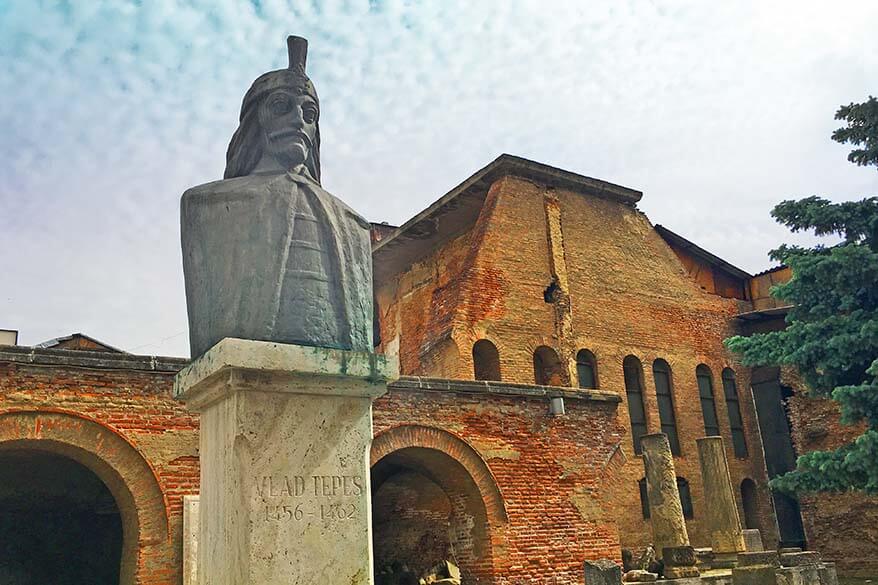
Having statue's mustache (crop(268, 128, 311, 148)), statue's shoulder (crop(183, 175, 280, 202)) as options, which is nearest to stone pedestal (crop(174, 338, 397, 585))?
statue's shoulder (crop(183, 175, 280, 202))

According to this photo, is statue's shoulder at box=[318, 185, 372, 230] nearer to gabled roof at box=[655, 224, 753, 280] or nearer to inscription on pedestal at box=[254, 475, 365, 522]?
inscription on pedestal at box=[254, 475, 365, 522]

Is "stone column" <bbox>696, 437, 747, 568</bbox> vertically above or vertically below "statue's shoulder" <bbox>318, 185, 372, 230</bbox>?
below

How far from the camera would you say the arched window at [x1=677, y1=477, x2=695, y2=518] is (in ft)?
63.8

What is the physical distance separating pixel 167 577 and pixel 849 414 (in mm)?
11441

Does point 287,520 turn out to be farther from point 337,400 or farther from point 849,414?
point 849,414

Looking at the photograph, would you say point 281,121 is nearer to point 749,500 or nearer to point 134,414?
point 134,414

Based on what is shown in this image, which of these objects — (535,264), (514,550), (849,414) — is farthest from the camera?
(535,264)

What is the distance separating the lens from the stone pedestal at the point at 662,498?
Result: 13.8m

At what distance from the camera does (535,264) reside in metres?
19.7

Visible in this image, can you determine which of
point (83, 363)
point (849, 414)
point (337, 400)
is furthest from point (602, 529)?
point (337, 400)

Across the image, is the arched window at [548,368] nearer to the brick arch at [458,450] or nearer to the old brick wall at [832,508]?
the old brick wall at [832,508]

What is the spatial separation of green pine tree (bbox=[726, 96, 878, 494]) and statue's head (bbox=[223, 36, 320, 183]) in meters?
12.1

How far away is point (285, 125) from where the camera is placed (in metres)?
4.26

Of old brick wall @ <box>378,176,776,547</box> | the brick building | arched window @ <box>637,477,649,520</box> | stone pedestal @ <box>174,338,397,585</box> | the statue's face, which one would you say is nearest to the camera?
stone pedestal @ <box>174,338,397,585</box>
